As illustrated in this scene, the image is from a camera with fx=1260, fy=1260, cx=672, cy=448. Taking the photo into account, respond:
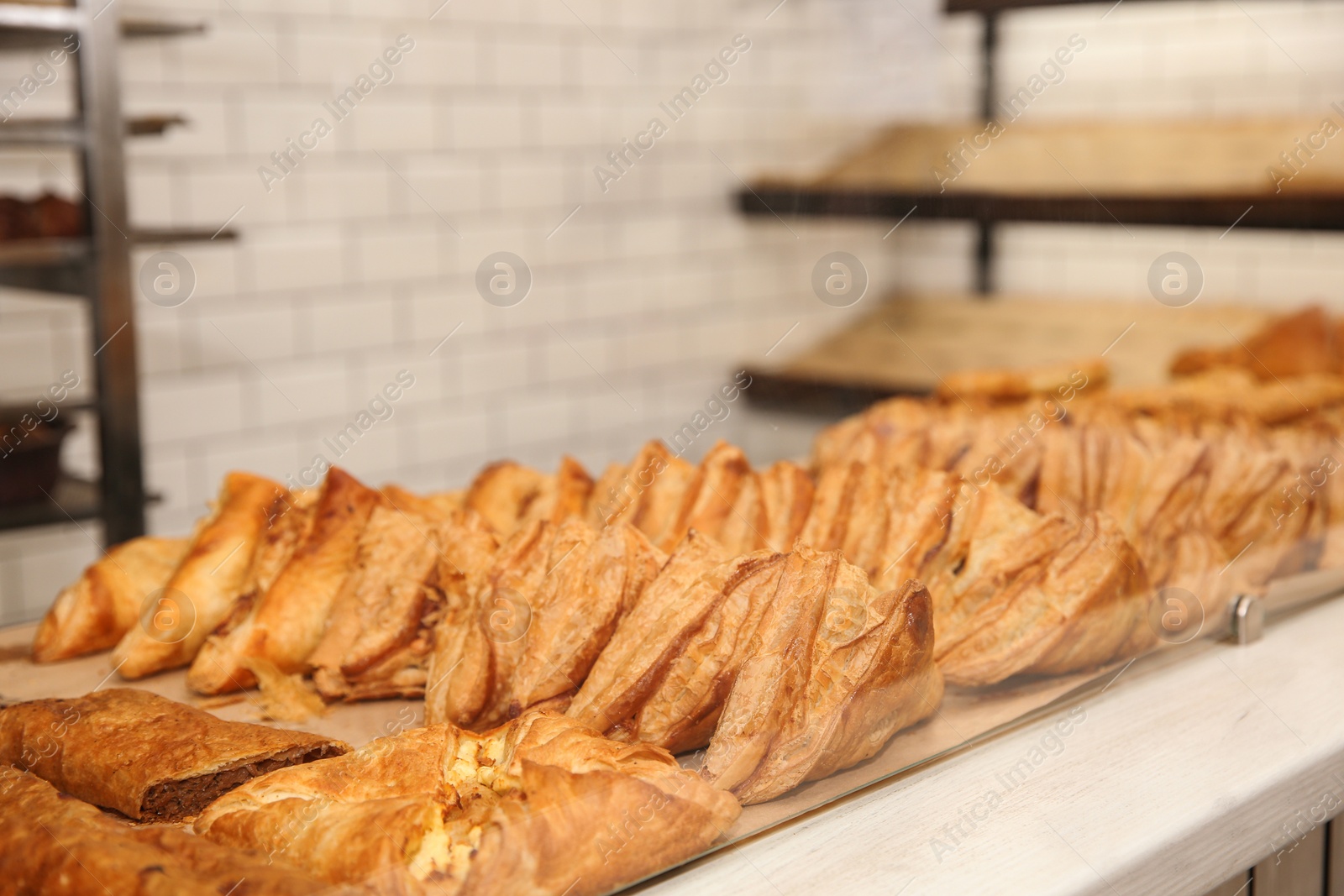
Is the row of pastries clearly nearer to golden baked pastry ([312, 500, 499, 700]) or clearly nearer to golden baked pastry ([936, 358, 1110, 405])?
golden baked pastry ([312, 500, 499, 700])

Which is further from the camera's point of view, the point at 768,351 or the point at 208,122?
the point at 208,122

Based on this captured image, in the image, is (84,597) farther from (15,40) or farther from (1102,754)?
(15,40)

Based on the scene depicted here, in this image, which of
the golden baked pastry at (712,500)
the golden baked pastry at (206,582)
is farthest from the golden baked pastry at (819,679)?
the golden baked pastry at (206,582)

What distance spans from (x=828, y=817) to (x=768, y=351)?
1.28m

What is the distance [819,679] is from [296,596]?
1.73 feet

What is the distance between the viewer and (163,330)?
2451 millimetres

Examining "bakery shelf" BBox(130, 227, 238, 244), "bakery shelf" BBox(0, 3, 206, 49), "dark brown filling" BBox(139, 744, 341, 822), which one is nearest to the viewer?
"dark brown filling" BBox(139, 744, 341, 822)

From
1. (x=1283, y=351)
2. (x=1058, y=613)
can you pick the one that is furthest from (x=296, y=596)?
(x=1283, y=351)

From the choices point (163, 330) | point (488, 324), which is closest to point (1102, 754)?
point (488, 324)

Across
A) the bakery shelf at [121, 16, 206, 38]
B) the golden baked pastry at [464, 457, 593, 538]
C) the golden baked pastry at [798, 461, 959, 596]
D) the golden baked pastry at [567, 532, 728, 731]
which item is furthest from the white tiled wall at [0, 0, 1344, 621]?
the golden baked pastry at [567, 532, 728, 731]

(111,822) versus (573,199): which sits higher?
(573,199)

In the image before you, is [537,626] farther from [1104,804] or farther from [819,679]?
[1104,804]

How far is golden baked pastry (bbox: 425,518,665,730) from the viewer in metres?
1.00

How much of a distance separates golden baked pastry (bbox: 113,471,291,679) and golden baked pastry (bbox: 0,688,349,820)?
0.60 ft
